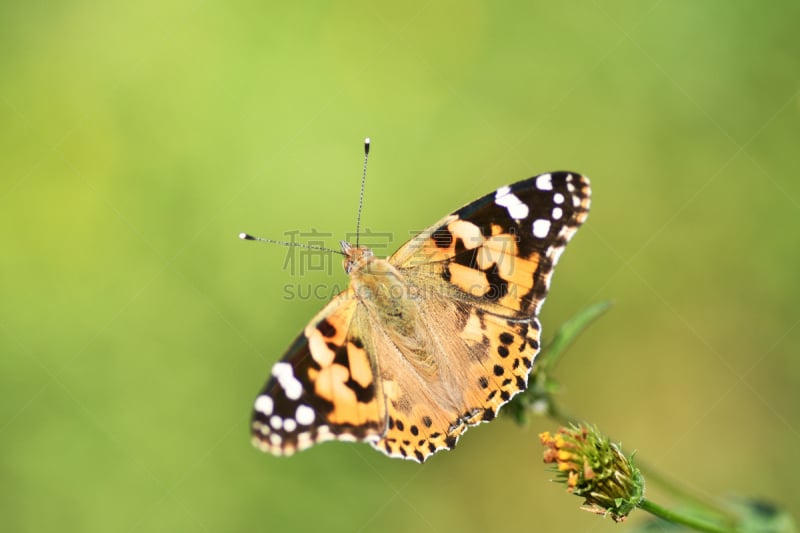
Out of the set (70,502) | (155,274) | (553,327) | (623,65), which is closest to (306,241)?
(155,274)

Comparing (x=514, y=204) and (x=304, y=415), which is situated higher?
(x=514, y=204)

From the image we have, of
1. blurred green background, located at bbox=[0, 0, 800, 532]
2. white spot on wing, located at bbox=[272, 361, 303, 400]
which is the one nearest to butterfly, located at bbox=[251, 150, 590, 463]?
white spot on wing, located at bbox=[272, 361, 303, 400]

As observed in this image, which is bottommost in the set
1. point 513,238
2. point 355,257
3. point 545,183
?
point 355,257

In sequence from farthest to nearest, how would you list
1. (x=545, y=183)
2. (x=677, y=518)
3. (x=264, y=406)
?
(x=545, y=183)
(x=264, y=406)
(x=677, y=518)

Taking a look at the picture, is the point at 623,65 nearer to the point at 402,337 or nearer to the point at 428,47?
the point at 428,47

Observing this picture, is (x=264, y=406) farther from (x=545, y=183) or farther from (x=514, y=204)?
(x=545, y=183)

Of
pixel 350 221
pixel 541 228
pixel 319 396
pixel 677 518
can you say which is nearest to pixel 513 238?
pixel 541 228
